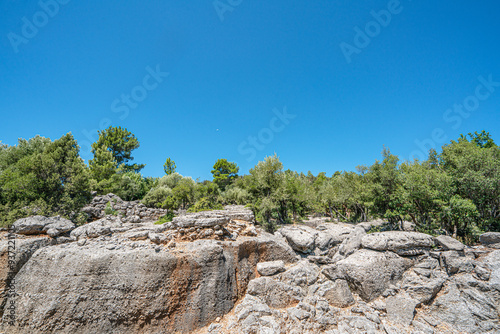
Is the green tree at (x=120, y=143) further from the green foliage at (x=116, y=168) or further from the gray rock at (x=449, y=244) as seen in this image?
the gray rock at (x=449, y=244)

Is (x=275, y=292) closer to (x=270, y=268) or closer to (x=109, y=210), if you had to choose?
(x=270, y=268)

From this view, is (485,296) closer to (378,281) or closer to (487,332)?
(487,332)

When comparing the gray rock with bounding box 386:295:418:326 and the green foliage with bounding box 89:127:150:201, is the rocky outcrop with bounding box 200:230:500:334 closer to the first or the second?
the gray rock with bounding box 386:295:418:326

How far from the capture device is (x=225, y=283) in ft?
23.4

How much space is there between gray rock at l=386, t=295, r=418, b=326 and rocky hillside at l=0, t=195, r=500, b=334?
0.10 feet

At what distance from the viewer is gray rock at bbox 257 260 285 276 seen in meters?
8.16

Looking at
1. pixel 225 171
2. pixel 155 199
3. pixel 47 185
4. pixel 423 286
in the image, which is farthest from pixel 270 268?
pixel 225 171

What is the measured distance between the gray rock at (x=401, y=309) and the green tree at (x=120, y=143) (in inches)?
1666

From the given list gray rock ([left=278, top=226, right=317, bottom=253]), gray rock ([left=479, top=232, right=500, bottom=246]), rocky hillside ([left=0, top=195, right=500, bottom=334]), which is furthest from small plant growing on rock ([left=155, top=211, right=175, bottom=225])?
gray rock ([left=479, top=232, right=500, bottom=246])

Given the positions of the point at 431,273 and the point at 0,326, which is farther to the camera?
the point at 431,273

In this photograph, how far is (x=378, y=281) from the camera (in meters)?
7.35

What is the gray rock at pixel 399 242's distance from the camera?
8.01 m

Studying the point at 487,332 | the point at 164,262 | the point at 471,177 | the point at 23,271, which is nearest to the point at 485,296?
the point at 487,332

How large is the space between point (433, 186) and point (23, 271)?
19523 millimetres
